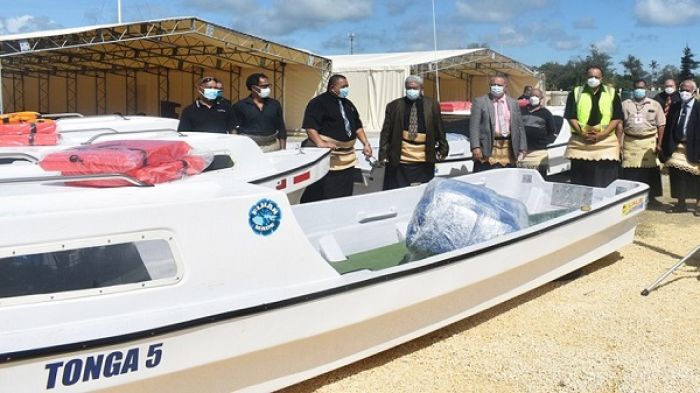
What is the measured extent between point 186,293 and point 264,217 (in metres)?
0.58

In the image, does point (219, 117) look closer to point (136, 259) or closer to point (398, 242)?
point (398, 242)

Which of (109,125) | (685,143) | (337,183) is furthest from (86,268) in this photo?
(685,143)

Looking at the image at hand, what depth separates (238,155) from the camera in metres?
6.35

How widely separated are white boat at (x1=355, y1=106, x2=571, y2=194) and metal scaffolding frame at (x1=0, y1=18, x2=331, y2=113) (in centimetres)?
1183

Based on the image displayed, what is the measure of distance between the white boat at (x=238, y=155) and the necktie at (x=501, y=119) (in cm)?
192

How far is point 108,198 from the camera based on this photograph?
3191 millimetres

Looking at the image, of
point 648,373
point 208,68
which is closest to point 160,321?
point 648,373

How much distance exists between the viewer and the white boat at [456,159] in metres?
8.83

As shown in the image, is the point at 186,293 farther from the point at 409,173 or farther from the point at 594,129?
the point at 594,129

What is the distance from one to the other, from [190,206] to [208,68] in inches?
1114

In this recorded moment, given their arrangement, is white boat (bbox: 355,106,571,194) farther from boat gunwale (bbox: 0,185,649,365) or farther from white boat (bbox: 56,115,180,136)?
boat gunwale (bbox: 0,185,649,365)

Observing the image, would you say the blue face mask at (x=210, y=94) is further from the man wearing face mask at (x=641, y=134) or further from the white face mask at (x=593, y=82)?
the man wearing face mask at (x=641, y=134)

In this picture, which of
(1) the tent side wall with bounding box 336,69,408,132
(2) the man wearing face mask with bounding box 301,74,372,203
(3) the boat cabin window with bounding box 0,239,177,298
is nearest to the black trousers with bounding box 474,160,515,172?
(2) the man wearing face mask with bounding box 301,74,372,203

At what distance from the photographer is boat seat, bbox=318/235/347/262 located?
4926 mm
